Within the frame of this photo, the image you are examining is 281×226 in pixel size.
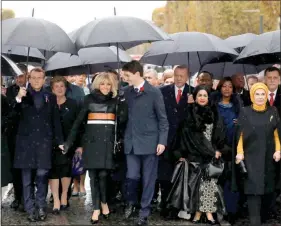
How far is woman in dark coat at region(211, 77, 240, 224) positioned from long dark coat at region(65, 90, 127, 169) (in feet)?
4.28

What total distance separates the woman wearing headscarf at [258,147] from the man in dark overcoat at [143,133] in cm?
93

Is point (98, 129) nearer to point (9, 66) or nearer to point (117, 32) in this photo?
point (117, 32)

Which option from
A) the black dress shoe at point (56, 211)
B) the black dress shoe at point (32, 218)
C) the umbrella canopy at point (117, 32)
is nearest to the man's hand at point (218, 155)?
the umbrella canopy at point (117, 32)

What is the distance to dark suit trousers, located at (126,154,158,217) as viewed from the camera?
20.7 feet

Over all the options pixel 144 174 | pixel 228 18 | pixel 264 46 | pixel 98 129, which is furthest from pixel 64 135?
pixel 228 18

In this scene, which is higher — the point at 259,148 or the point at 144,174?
the point at 259,148

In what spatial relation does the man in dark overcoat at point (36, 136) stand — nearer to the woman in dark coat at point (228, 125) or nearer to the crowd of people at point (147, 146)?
the crowd of people at point (147, 146)

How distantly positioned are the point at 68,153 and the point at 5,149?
0.84 m

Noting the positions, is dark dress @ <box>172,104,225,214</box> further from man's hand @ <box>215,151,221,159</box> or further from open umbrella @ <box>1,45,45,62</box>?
open umbrella @ <box>1,45,45,62</box>

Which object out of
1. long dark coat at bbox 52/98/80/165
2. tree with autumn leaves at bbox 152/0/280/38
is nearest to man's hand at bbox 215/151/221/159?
long dark coat at bbox 52/98/80/165

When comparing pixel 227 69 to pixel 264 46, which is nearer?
pixel 264 46

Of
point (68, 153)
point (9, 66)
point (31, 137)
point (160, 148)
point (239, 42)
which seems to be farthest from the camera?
point (239, 42)

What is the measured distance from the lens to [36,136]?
6.39m

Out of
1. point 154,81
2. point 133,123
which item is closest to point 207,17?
point 154,81
